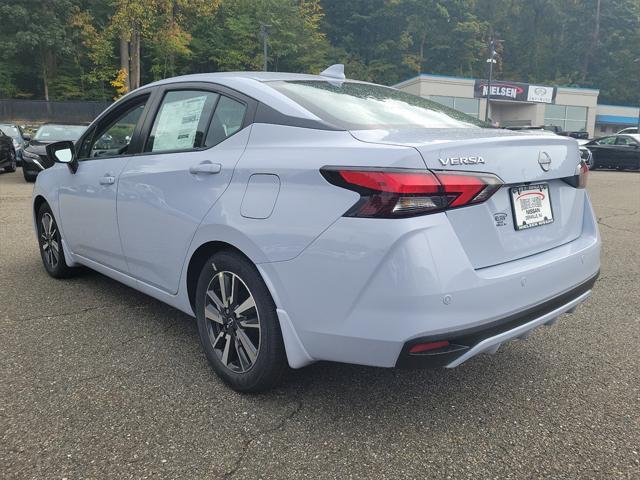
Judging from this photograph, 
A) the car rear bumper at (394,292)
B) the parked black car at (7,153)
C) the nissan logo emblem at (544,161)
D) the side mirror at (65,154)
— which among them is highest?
the nissan logo emblem at (544,161)

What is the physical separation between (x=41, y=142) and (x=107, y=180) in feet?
35.7

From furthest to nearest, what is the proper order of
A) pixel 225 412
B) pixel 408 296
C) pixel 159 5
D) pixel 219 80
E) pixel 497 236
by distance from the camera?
pixel 159 5 < pixel 219 80 < pixel 225 412 < pixel 497 236 < pixel 408 296

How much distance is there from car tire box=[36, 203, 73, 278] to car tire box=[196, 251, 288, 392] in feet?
7.42

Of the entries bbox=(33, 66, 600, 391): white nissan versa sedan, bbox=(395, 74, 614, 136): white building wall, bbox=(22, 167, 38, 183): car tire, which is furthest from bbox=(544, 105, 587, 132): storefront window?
bbox=(33, 66, 600, 391): white nissan versa sedan

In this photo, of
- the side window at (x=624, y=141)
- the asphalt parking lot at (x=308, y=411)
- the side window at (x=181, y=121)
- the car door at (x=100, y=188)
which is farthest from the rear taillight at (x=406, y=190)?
the side window at (x=624, y=141)

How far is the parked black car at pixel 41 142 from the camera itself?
12375 millimetres

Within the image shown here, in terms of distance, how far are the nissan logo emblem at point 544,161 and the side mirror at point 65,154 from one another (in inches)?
127

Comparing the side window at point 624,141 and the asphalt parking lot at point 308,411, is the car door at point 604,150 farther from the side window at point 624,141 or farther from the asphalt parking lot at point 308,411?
the asphalt parking lot at point 308,411

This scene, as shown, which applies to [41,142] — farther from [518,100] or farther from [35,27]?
[518,100]

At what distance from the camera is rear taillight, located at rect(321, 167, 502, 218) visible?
2.00 meters

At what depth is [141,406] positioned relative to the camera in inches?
100

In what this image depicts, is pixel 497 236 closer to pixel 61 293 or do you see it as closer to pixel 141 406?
pixel 141 406

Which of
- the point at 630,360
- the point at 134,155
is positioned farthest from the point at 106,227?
the point at 630,360

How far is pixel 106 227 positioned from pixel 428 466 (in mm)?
2549
